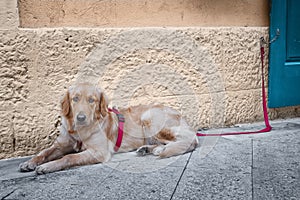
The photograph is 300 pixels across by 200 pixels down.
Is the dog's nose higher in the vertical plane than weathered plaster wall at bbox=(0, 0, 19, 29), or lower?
lower

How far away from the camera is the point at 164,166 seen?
9.04ft

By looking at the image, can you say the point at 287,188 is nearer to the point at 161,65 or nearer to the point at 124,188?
the point at 124,188

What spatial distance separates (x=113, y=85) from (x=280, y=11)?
258 centimetres

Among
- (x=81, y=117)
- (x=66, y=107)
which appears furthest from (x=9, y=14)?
(x=81, y=117)

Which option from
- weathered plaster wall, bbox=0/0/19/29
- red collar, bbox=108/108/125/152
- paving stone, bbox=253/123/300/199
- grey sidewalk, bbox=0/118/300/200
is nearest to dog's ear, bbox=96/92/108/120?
red collar, bbox=108/108/125/152

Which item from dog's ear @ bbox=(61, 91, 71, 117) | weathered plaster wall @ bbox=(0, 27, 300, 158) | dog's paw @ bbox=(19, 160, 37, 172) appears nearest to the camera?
dog's paw @ bbox=(19, 160, 37, 172)

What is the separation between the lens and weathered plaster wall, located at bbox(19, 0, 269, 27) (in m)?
3.33

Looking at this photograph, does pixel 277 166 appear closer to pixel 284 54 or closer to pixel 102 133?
pixel 102 133

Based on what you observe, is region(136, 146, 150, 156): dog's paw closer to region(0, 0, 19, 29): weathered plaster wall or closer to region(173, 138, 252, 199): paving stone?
region(173, 138, 252, 199): paving stone

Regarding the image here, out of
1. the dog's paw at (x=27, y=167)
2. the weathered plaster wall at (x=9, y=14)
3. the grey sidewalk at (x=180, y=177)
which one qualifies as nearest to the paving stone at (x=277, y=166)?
the grey sidewalk at (x=180, y=177)

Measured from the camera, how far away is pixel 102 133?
3.02m

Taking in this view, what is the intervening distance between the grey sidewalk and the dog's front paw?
4cm

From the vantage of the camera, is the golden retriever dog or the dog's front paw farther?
the golden retriever dog

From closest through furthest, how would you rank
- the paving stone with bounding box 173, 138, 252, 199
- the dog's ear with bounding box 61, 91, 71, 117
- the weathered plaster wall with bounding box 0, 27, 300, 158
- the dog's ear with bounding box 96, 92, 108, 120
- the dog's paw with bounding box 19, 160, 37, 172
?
1. the paving stone with bounding box 173, 138, 252, 199
2. the dog's paw with bounding box 19, 160, 37, 172
3. the dog's ear with bounding box 61, 91, 71, 117
4. the dog's ear with bounding box 96, 92, 108, 120
5. the weathered plaster wall with bounding box 0, 27, 300, 158
